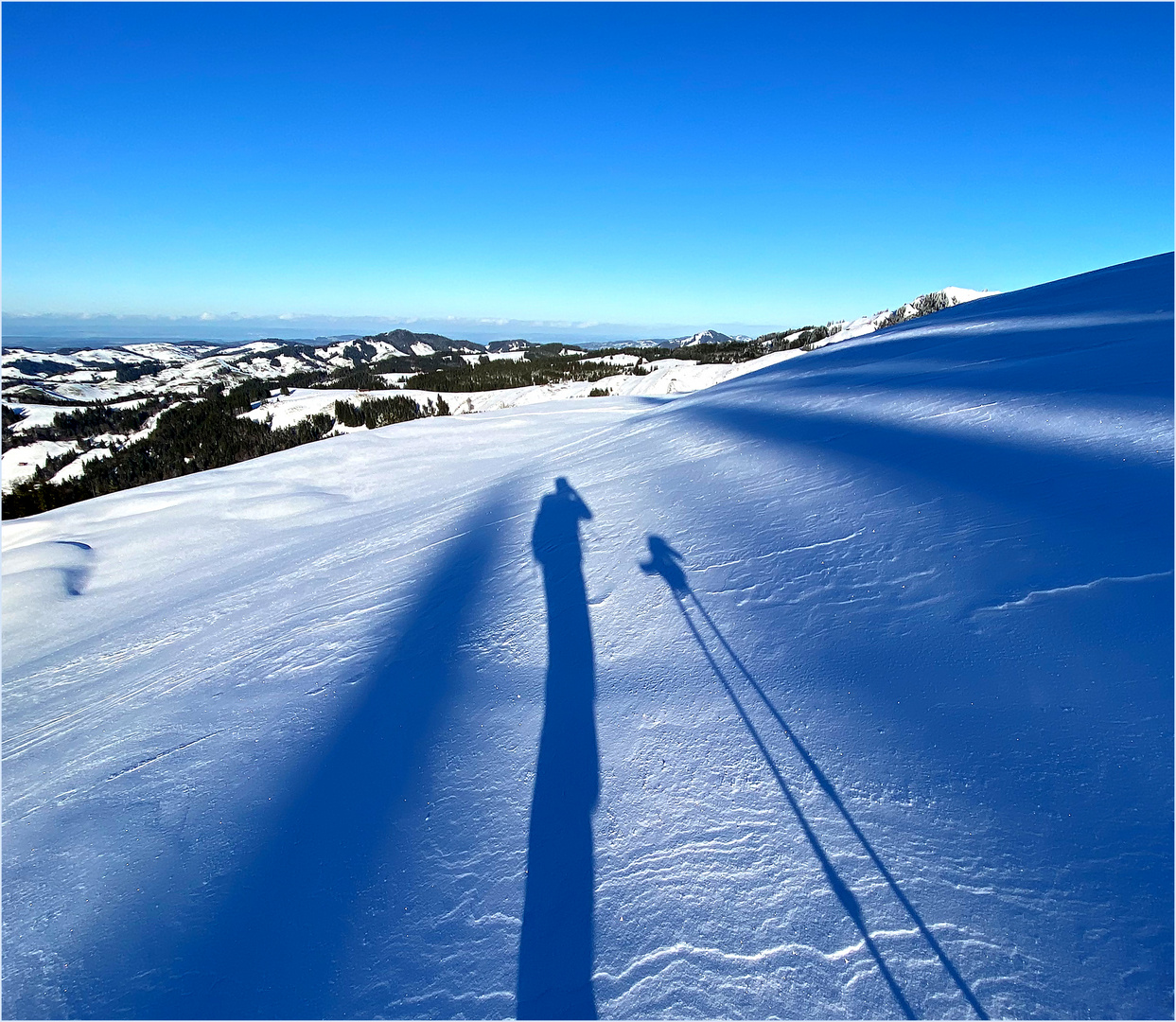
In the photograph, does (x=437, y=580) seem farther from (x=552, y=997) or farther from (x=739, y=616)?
(x=552, y=997)

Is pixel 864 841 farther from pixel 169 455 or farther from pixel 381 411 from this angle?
pixel 169 455

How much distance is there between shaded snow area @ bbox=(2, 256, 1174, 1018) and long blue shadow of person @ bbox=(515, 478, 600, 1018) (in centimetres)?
2

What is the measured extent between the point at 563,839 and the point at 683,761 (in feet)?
2.38

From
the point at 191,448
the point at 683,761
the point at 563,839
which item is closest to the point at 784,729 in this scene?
the point at 683,761

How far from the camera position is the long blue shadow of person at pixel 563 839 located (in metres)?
2.01

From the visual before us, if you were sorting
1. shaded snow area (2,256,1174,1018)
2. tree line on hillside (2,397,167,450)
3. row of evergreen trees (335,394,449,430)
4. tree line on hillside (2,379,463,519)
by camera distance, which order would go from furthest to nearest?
tree line on hillside (2,397,167,450) → row of evergreen trees (335,394,449,430) → tree line on hillside (2,379,463,519) → shaded snow area (2,256,1174,1018)

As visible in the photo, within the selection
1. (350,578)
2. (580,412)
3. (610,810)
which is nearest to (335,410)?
(580,412)

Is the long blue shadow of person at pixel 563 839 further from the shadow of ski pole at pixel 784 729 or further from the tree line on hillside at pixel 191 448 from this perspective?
the tree line on hillside at pixel 191 448

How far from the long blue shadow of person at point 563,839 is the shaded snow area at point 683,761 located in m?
0.02

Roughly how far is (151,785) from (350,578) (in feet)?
9.30

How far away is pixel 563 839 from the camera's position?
8.25 ft

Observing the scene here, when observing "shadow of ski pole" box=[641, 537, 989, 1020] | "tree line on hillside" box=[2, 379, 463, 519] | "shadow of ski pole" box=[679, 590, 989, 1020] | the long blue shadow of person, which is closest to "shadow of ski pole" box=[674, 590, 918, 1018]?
"shadow of ski pole" box=[641, 537, 989, 1020]

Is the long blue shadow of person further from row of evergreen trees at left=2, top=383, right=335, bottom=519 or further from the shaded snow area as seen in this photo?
row of evergreen trees at left=2, top=383, right=335, bottom=519

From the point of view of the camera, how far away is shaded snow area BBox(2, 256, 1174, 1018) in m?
1.95
